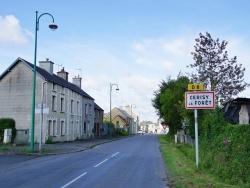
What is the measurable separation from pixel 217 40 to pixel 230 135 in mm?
25098

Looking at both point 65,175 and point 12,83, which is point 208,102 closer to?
point 65,175

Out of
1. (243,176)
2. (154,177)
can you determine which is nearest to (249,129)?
(243,176)

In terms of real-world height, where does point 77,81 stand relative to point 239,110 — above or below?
above

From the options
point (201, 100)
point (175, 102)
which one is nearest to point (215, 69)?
point (175, 102)

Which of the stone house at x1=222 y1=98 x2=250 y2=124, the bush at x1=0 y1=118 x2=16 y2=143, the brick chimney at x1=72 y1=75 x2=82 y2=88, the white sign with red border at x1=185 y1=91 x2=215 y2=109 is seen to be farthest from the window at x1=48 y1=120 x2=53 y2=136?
the white sign with red border at x1=185 y1=91 x2=215 y2=109

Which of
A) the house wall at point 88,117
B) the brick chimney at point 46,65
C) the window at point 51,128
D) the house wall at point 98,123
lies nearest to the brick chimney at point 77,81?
the house wall at point 88,117

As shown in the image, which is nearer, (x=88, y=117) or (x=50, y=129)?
(x=50, y=129)

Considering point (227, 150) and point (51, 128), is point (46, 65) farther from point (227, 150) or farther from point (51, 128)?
point (227, 150)

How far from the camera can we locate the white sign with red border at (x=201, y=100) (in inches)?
517

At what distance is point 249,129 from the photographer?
36.4ft

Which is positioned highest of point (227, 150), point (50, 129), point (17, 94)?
point (17, 94)

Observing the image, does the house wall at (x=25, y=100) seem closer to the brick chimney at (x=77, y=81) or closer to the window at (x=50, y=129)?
the window at (x=50, y=129)

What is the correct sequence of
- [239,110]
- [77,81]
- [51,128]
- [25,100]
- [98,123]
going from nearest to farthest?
[239,110] → [25,100] → [51,128] → [77,81] → [98,123]

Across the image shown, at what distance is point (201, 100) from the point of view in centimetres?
1326
